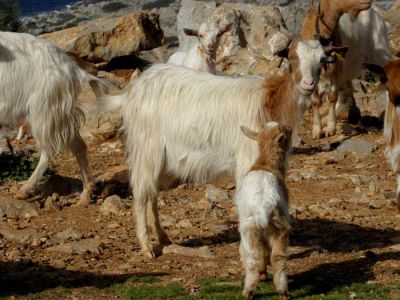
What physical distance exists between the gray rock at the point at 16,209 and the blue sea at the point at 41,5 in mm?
36945

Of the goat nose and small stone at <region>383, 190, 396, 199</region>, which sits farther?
small stone at <region>383, 190, 396, 199</region>

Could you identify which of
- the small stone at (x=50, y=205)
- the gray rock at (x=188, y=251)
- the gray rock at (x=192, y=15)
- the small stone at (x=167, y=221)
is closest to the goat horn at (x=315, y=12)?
the gray rock at (x=192, y=15)

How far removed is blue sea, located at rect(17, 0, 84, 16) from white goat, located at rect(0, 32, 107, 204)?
36.1 metres

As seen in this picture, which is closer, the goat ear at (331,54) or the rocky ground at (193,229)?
the rocky ground at (193,229)

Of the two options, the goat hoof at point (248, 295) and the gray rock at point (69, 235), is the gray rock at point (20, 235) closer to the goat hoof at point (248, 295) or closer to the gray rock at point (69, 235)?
the gray rock at point (69, 235)

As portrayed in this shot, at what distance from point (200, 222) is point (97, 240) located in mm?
1279

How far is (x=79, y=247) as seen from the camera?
32.2ft

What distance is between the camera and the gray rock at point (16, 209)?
36.4 ft

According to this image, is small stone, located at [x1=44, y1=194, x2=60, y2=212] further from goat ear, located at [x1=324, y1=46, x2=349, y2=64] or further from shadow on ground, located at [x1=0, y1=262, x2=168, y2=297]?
goat ear, located at [x1=324, y1=46, x2=349, y2=64]

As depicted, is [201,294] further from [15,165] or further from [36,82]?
[15,165]

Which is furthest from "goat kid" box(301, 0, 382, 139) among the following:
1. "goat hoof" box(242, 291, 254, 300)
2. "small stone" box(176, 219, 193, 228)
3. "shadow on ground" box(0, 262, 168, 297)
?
"goat hoof" box(242, 291, 254, 300)

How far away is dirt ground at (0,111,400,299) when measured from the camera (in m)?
8.71

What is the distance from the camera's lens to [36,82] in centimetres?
1184

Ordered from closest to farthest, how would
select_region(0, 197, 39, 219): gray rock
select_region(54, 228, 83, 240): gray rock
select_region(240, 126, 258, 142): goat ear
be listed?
select_region(240, 126, 258, 142): goat ear
select_region(54, 228, 83, 240): gray rock
select_region(0, 197, 39, 219): gray rock
